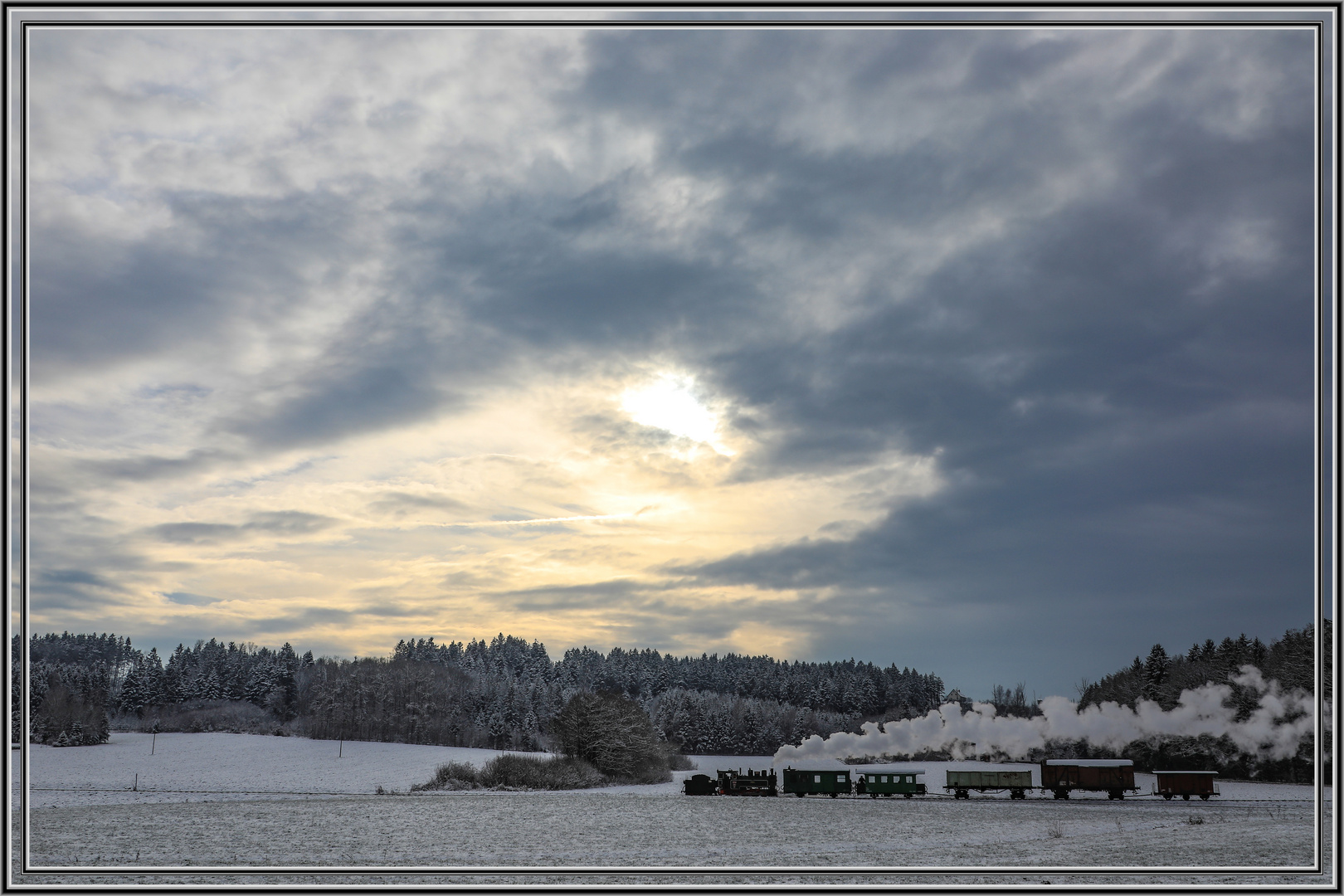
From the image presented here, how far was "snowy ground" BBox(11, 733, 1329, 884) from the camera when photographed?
28.0 metres

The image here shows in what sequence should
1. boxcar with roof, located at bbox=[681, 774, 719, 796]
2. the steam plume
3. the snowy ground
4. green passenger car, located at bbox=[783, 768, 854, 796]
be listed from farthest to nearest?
the steam plume, boxcar with roof, located at bbox=[681, 774, 719, 796], green passenger car, located at bbox=[783, 768, 854, 796], the snowy ground

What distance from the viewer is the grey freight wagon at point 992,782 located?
5803 cm

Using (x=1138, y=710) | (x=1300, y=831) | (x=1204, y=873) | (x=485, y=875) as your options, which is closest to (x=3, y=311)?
(x=485, y=875)

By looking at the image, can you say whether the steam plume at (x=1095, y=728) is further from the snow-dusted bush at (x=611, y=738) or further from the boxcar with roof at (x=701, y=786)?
the snow-dusted bush at (x=611, y=738)

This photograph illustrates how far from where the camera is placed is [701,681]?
5782 inches

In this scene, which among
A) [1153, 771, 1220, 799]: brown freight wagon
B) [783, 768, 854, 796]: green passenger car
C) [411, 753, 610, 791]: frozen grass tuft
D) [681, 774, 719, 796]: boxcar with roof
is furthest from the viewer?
[411, 753, 610, 791]: frozen grass tuft

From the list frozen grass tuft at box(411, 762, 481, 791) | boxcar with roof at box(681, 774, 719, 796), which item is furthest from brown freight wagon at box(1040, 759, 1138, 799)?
frozen grass tuft at box(411, 762, 481, 791)

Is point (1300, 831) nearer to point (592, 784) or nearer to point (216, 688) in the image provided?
point (592, 784)

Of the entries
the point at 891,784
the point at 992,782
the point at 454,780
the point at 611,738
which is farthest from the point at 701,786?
the point at 454,780

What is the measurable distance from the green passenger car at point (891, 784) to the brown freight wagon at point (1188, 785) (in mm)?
14705

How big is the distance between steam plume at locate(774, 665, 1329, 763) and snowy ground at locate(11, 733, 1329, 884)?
14.7 ft

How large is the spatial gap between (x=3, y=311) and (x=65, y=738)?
112m

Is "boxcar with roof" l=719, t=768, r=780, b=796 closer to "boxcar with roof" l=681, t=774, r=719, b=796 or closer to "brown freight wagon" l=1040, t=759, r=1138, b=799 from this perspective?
"boxcar with roof" l=681, t=774, r=719, b=796

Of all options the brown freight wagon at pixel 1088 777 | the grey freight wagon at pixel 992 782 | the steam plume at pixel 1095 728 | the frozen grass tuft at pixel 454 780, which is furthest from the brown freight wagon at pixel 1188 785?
the frozen grass tuft at pixel 454 780
